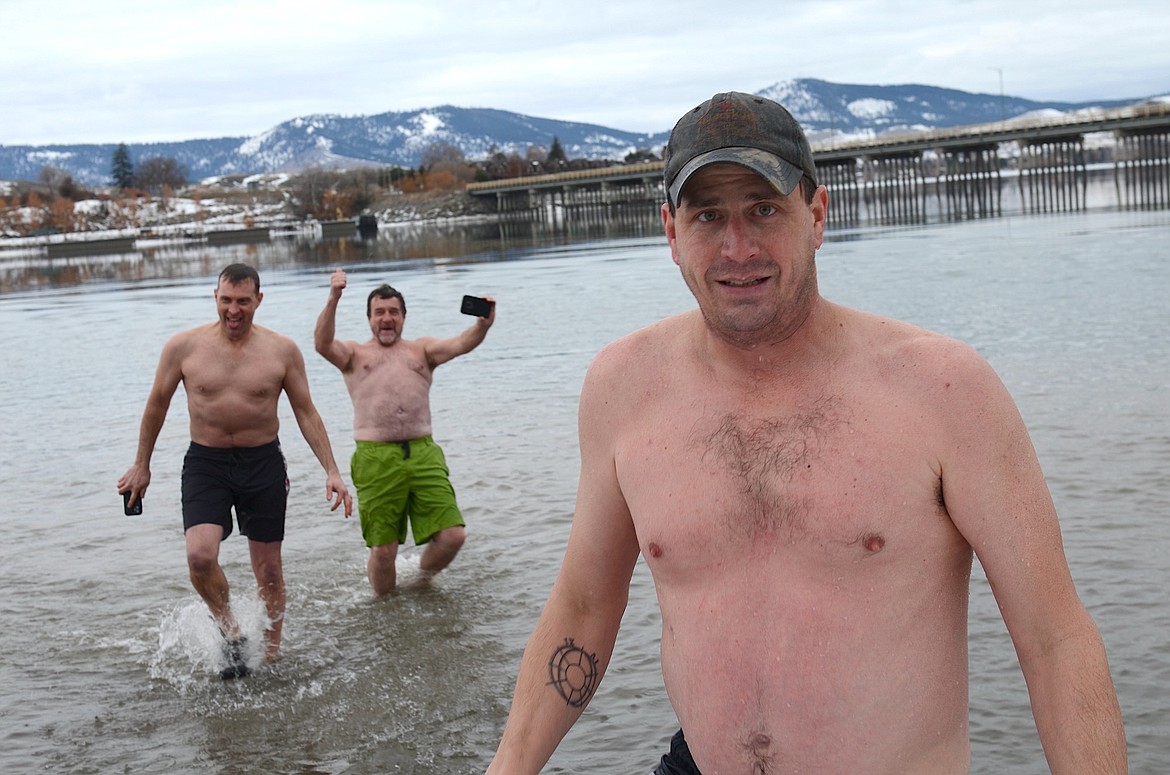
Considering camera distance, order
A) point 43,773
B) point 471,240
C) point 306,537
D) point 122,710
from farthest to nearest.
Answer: point 471,240
point 306,537
point 122,710
point 43,773

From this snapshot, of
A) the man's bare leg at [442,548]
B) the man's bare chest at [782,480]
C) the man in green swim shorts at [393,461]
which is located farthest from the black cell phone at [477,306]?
the man's bare chest at [782,480]

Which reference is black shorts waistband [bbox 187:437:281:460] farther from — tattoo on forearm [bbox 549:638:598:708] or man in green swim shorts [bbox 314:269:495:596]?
tattoo on forearm [bbox 549:638:598:708]

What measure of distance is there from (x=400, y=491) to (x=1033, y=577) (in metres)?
7.31

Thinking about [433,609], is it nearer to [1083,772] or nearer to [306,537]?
[306,537]

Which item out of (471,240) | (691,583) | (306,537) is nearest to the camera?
(691,583)

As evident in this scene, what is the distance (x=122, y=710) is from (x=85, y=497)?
20.0ft

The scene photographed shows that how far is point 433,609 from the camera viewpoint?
8875 mm

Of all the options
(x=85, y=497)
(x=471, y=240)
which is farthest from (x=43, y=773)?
(x=471, y=240)

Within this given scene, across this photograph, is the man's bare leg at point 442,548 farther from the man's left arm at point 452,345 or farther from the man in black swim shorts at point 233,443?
the man in black swim shorts at point 233,443

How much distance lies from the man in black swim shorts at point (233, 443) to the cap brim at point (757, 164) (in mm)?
5758

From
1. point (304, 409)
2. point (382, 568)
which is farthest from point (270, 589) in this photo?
point (382, 568)

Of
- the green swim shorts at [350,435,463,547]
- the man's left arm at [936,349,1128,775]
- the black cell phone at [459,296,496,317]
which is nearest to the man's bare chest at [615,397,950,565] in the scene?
the man's left arm at [936,349,1128,775]

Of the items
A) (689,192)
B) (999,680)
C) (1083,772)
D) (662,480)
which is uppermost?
(689,192)

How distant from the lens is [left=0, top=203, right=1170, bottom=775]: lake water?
6.71 metres
